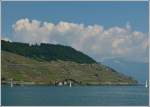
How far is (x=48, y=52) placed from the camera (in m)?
73.6

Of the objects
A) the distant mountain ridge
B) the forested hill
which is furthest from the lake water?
the forested hill

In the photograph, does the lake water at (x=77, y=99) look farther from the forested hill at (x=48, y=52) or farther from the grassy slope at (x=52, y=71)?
the forested hill at (x=48, y=52)

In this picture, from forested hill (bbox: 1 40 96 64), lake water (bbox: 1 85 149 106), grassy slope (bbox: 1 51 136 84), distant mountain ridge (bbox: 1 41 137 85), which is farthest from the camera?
forested hill (bbox: 1 40 96 64)

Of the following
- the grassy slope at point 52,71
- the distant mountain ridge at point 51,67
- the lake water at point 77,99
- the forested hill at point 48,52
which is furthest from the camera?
the forested hill at point 48,52

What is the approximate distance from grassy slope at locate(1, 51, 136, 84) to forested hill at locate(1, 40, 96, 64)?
1.84 metres

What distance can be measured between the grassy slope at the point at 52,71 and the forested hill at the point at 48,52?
1.84 meters

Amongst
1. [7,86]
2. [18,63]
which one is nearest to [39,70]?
[18,63]

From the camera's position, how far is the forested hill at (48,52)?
6756cm

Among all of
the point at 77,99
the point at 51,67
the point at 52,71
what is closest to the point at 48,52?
the point at 51,67

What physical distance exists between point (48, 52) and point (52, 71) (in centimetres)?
1253

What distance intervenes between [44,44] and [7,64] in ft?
56.5

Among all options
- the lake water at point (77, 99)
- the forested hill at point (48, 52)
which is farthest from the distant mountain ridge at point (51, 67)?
the lake water at point (77, 99)

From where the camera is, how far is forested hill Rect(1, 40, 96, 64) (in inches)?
2660

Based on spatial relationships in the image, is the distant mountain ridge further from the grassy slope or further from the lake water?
the lake water
